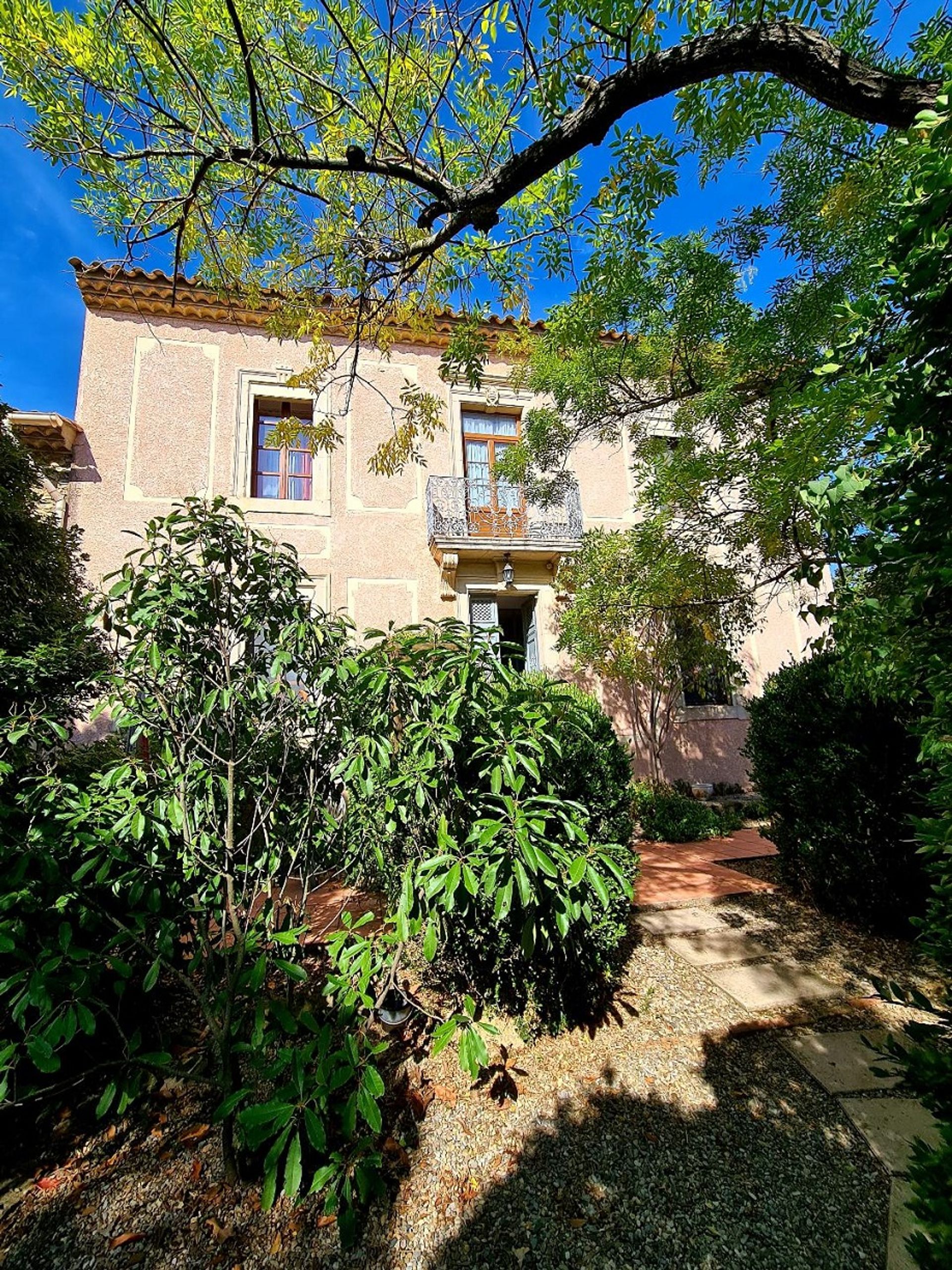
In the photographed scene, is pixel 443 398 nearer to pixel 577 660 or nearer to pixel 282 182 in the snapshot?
pixel 577 660

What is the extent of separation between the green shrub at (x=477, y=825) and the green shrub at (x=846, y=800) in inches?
Answer: 68.2

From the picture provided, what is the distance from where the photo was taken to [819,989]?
2668 millimetres

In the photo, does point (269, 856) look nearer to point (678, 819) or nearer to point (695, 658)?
point (695, 658)

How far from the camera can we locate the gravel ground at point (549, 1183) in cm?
146

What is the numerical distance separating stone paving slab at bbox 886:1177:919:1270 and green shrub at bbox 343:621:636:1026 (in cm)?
113

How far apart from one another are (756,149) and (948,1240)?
16.9 ft

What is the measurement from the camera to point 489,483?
28.0 ft

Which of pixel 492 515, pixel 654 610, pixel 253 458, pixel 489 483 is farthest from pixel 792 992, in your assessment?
pixel 253 458

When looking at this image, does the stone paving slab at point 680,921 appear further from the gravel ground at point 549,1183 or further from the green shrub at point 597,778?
the gravel ground at point 549,1183

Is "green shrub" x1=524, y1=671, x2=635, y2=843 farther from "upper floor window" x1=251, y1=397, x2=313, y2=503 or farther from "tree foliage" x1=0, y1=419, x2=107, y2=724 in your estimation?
"upper floor window" x1=251, y1=397, x2=313, y2=503

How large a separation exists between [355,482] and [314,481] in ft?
2.14

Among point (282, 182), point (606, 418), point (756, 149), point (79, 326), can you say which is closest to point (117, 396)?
point (79, 326)

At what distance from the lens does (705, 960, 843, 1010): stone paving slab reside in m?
2.60

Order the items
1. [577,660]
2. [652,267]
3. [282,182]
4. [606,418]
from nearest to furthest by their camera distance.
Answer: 1. [282,182]
2. [652,267]
3. [606,418]
4. [577,660]
